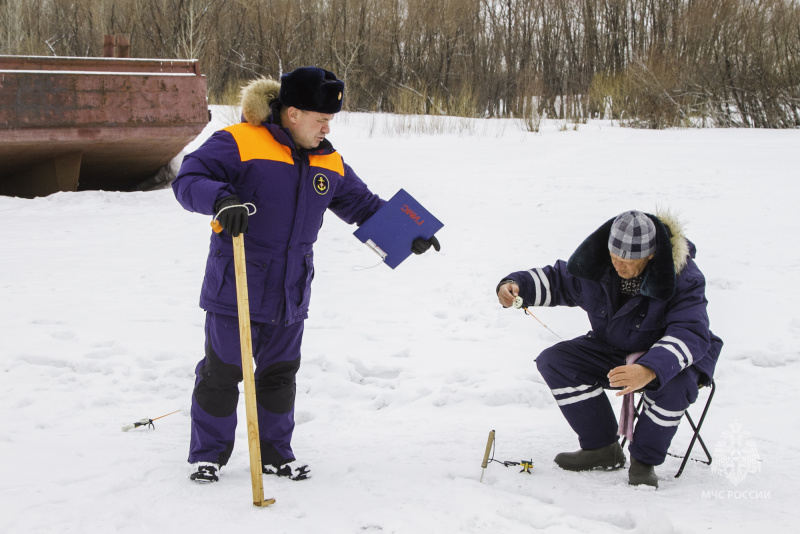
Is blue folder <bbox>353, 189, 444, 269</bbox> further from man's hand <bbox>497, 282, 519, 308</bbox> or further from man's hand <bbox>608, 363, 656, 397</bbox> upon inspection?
man's hand <bbox>608, 363, 656, 397</bbox>

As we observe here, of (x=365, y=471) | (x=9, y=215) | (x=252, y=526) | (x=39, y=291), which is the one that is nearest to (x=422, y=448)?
(x=365, y=471)

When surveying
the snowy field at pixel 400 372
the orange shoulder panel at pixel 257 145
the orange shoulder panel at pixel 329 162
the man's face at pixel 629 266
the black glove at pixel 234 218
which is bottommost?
the snowy field at pixel 400 372

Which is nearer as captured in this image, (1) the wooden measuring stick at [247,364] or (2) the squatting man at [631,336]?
(1) the wooden measuring stick at [247,364]

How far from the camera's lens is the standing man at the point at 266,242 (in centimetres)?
252

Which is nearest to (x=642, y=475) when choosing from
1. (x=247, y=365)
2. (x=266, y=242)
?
(x=247, y=365)

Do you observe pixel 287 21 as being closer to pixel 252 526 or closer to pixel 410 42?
pixel 410 42

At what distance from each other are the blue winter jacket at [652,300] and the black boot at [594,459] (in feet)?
1.25

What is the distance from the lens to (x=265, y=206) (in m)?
2.53

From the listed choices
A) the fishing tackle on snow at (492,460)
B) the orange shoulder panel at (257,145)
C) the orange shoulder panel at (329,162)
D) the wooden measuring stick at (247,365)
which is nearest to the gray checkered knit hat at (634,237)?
the fishing tackle on snow at (492,460)

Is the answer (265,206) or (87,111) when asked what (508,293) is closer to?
(265,206)

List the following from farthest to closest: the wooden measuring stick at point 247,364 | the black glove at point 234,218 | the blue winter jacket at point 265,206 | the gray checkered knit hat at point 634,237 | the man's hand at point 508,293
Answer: the man's hand at point 508,293 < the gray checkered knit hat at point 634,237 < the blue winter jacket at point 265,206 < the wooden measuring stick at point 247,364 < the black glove at point 234,218

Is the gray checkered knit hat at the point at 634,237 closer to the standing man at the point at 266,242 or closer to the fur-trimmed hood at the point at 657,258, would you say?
the fur-trimmed hood at the point at 657,258

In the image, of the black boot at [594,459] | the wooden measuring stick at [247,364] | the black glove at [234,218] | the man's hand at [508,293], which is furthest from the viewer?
the man's hand at [508,293]

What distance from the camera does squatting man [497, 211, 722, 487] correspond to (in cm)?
254
